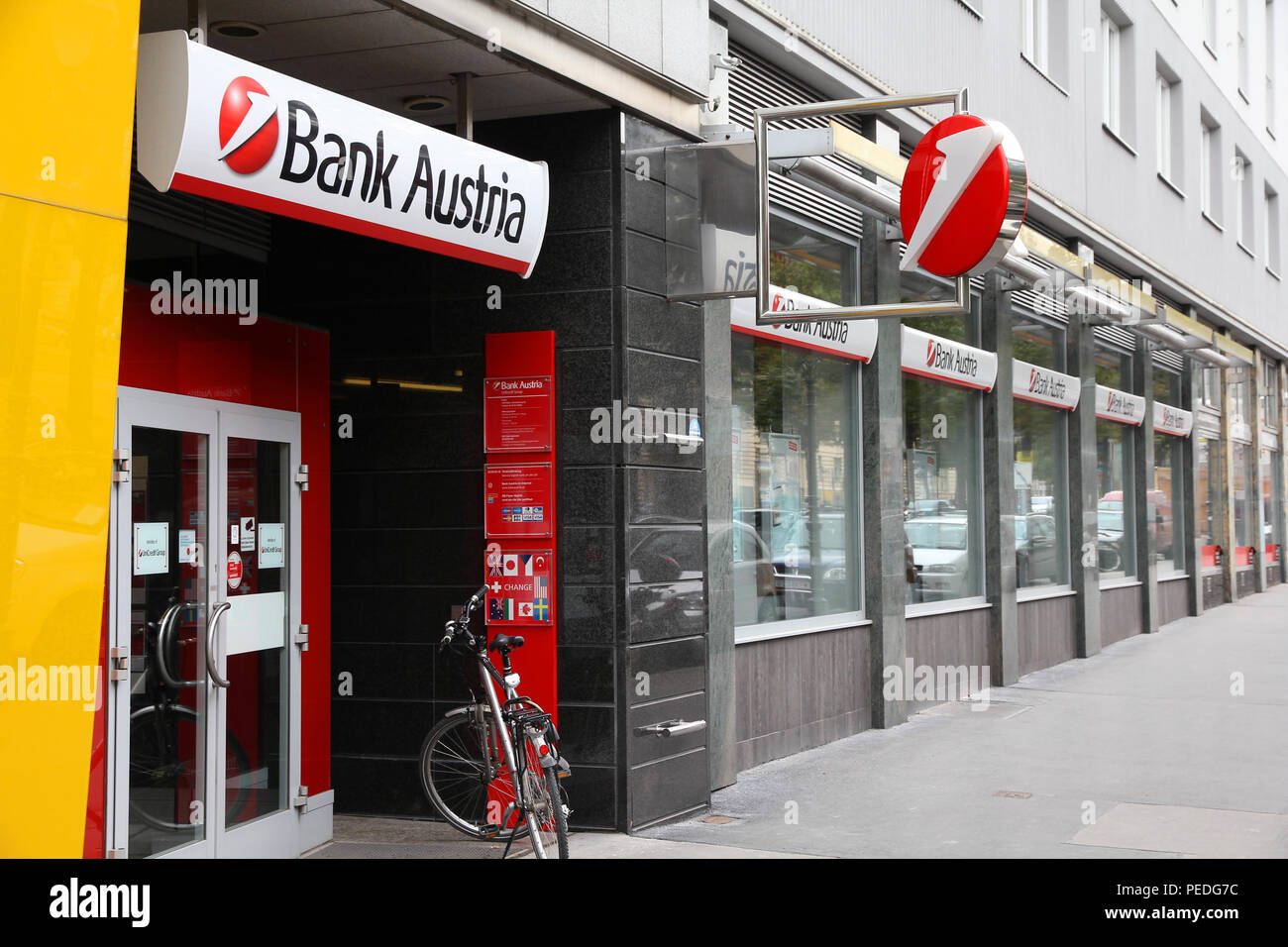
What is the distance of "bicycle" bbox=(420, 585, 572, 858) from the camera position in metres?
6.41

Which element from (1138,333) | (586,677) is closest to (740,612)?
(586,677)

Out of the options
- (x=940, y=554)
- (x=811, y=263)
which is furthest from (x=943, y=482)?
(x=811, y=263)

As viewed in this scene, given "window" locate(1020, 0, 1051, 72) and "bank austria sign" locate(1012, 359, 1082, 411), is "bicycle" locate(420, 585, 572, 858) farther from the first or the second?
"window" locate(1020, 0, 1051, 72)

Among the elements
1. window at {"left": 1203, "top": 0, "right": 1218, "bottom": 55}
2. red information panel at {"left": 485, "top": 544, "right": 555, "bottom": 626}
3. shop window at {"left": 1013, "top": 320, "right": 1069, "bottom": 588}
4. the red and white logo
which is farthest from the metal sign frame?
window at {"left": 1203, "top": 0, "right": 1218, "bottom": 55}

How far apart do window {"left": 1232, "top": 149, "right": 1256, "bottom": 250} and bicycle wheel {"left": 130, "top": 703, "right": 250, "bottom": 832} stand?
23480 millimetres

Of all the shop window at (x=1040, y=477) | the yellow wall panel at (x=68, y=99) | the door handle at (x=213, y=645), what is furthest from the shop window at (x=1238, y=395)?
→ the yellow wall panel at (x=68, y=99)

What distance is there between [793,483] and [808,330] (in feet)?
3.84

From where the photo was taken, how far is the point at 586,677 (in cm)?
727

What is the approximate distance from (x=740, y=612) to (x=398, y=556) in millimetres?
2695

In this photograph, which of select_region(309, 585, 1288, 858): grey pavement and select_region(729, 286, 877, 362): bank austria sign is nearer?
select_region(309, 585, 1288, 858): grey pavement

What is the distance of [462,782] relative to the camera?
24.1 feet

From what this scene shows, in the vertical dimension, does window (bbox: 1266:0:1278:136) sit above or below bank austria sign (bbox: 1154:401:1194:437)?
above
